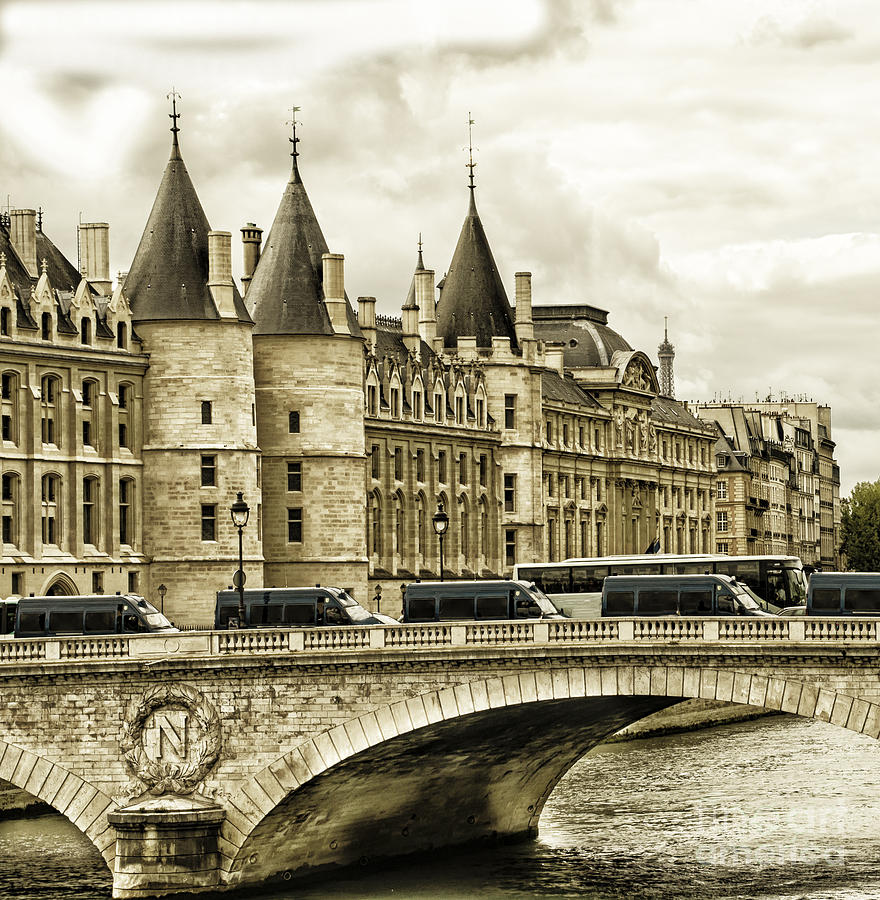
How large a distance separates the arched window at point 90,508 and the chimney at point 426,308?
38672 millimetres

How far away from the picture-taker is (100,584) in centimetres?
8631

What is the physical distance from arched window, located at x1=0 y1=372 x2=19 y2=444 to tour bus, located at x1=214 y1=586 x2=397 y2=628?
85.5 ft

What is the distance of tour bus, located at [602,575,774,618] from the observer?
54.9 m

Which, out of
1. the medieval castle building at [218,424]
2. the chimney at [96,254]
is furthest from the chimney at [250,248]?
the chimney at [96,254]

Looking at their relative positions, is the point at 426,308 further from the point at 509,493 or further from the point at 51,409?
the point at 51,409

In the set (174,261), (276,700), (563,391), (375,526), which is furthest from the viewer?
(563,391)

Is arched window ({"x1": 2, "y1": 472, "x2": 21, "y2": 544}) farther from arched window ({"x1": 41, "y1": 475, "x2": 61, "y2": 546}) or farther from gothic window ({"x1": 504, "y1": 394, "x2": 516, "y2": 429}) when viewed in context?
gothic window ({"x1": 504, "y1": 394, "x2": 516, "y2": 429})

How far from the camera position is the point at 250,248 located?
330ft

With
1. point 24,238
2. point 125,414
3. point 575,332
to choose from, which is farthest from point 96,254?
point 575,332

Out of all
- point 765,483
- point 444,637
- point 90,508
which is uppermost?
point 765,483

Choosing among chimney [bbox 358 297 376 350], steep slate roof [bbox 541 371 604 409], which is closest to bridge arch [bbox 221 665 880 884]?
chimney [bbox 358 297 376 350]

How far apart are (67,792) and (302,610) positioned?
9.59 metres

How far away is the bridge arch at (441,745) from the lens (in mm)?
46781

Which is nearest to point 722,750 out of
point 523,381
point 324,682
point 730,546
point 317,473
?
point 317,473
